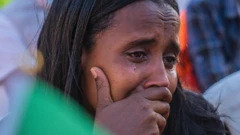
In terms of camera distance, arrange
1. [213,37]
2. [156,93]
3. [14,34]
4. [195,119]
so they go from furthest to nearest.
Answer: [213,37] < [14,34] < [195,119] < [156,93]

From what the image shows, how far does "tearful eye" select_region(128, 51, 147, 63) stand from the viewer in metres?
2.66

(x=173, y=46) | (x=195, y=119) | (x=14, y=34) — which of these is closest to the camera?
(x=173, y=46)

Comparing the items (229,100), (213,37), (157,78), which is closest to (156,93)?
(157,78)

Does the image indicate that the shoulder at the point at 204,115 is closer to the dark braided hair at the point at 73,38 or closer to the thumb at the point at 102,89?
the dark braided hair at the point at 73,38

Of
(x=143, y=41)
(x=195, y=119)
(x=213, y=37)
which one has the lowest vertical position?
(x=213, y=37)

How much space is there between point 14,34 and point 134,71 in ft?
4.65

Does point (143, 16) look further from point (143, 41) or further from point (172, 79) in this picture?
point (172, 79)

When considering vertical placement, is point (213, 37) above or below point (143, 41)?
below

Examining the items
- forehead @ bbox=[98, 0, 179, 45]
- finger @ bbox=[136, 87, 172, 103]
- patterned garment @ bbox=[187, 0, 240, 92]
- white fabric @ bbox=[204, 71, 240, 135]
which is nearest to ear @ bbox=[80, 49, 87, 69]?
forehead @ bbox=[98, 0, 179, 45]

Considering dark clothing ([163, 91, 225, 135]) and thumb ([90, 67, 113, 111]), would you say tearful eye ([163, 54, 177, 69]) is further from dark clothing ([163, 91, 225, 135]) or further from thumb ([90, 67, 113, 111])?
dark clothing ([163, 91, 225, 135])

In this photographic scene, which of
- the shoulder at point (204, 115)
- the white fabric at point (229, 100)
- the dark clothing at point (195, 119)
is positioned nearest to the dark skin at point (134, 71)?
the dark clothing at point (195, 119)

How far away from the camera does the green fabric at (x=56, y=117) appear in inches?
112

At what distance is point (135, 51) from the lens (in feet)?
8.76

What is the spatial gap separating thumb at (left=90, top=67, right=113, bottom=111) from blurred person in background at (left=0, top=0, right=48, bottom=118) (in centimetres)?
85
